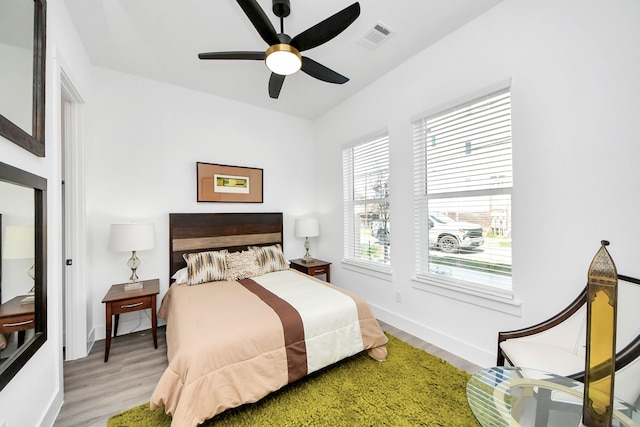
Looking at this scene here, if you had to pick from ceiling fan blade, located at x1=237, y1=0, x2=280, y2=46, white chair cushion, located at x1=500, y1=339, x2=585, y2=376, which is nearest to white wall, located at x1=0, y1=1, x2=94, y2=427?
ceiling fan blade, located at x1=237, y1=0, x2=280, y2=46

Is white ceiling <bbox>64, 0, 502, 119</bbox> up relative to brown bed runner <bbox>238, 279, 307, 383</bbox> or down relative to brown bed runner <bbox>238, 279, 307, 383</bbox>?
up

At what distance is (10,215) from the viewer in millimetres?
1182

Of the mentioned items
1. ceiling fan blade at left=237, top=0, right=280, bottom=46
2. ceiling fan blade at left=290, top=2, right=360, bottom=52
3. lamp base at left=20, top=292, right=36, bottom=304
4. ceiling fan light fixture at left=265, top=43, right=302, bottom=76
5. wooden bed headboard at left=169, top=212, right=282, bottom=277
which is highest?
ceiling fan blade at left=290, top=2, right=360, bottom=52

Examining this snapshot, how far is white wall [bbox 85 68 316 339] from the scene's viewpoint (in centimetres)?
280

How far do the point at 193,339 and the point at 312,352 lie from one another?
0.86m

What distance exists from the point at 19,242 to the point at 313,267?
112 inches

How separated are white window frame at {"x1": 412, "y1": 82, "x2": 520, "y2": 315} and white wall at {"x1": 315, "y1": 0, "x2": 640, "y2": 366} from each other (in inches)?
2.5

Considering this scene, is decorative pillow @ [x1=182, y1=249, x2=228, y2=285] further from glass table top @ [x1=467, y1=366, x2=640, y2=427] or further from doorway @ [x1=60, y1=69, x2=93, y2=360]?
glass table top @ [x1=467, y1=366, x2=640, y2=427]

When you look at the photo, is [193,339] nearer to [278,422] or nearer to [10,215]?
[278,422]

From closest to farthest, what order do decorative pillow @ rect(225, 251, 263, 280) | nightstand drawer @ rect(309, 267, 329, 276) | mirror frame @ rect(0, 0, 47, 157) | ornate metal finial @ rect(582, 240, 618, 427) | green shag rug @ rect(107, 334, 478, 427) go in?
ornate metal finial @ rect(582, 240, 618, 427) → mirror frame @ rect(0, 0, 47, 157) → green shag rug @ rect(107, 334, 478, 427) → decorative pillow @ rect(225, 251, 263, 280) → nightstand drawer @ rect(309, 267, 329, 276)

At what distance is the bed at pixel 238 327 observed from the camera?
1.53 meters

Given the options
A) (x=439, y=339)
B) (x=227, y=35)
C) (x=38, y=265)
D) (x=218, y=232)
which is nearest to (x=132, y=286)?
(x=218, y=232)

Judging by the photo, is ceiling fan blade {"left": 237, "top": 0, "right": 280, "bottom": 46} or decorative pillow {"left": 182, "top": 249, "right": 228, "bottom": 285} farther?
decorative pillow {"left": 182, "top": 249, "right": 228, "bottom": 285}

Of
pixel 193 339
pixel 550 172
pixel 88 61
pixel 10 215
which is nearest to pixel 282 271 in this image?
pixel 193 339
